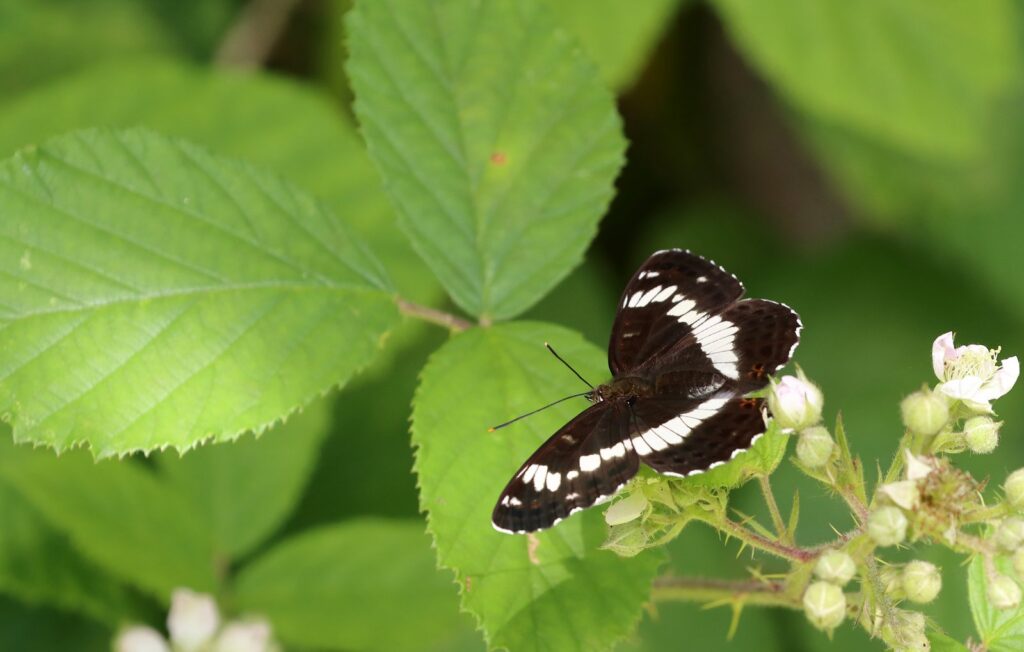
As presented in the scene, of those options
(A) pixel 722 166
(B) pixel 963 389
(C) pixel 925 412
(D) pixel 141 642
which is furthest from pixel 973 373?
(A) pixel 722 166

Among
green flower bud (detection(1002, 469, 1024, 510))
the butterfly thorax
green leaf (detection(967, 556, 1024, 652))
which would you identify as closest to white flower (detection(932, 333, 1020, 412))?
green flower bud (detection(1002, 469, 1024, 510))

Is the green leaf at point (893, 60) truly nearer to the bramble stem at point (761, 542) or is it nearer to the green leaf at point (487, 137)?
the green leaf at point (487, 137)

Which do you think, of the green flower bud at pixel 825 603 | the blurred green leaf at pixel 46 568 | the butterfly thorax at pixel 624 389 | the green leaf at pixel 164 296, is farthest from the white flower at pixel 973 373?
the blurred green leaf at pixel 46 568

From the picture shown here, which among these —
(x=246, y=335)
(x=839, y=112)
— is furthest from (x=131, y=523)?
(x=839, y=112)

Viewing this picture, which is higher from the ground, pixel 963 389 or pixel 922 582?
pixel 963 389

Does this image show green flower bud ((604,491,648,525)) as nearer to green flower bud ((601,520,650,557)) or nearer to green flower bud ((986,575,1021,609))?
green flower bud ((601,520,650,557))

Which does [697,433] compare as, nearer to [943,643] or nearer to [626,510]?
[626,510]

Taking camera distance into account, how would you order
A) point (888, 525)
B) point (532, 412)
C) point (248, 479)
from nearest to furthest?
point (888, 525) → point (532, 412) → point (248, 479)
